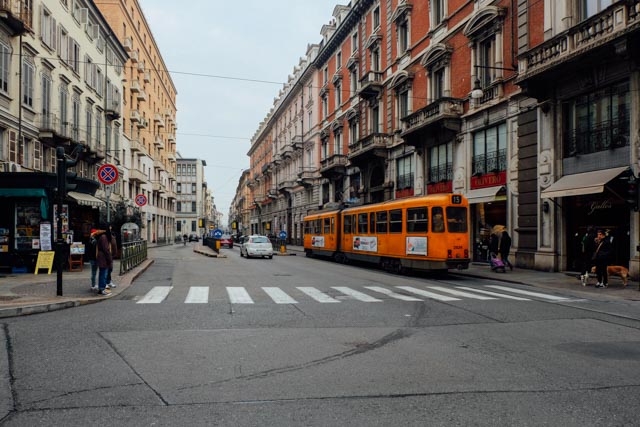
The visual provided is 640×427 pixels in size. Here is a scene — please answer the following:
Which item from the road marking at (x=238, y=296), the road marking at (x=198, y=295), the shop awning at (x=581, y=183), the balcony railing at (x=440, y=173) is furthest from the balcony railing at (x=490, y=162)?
Answer: the road marking at (x=198, y=295)

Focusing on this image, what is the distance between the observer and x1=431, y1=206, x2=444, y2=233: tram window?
17656 millimetres

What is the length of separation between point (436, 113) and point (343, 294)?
15.8 m

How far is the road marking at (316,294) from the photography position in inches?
460

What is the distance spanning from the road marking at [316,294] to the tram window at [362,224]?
937 cm

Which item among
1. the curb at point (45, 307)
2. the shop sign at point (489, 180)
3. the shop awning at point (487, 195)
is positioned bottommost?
the curb at point (45, 307)

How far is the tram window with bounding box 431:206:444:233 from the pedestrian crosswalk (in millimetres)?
3398

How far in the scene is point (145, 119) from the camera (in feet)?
175

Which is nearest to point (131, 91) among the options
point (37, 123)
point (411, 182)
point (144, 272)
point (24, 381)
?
point (37, 123)

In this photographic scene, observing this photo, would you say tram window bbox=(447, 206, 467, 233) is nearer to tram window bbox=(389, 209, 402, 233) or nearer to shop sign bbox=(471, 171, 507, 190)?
tram window bbox=(389, 209, 402, 233)

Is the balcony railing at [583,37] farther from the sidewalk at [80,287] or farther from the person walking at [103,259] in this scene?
the person walking at [103,259]

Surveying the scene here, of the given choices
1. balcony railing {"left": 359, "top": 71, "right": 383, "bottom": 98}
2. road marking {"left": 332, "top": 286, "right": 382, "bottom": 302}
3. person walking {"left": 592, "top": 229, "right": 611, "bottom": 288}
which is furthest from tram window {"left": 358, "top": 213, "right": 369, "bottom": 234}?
balcony railing {"left": 359, "top": 71, "right": 383, "bottom": 98}

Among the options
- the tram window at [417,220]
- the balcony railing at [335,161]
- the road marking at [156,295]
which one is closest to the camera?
the road marking at [156,295]

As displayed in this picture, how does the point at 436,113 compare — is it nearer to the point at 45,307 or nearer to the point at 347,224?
the point at 347,224

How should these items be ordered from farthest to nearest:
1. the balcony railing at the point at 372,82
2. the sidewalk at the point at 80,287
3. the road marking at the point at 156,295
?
the balcony railing at the point at 372,82
the road marking at the point at 156,295
the sidewalk at the point at 80,287
